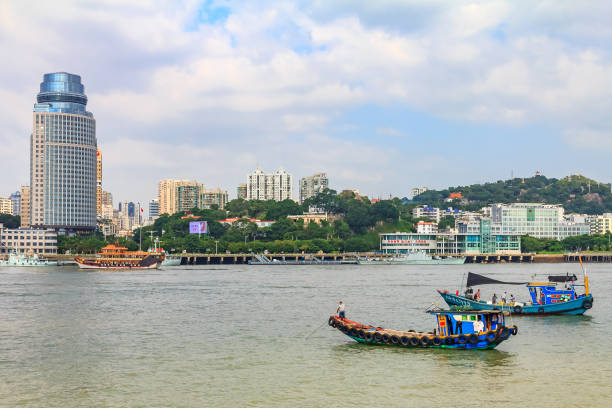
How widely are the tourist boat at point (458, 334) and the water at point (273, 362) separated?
2.17ft

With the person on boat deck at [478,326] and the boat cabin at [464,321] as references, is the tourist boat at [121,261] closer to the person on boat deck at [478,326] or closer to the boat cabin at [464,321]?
the boat cabin at [464,321]

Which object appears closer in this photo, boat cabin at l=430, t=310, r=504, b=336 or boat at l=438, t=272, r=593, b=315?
boat cabin at l=430, t=310, r=504, b=336

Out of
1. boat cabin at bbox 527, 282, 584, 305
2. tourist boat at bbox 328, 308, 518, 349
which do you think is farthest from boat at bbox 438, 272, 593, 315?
tourist boat at bbox 328, 308, 518, 349

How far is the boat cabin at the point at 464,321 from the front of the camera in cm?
4338

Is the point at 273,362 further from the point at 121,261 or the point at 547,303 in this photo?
the point at 121,261

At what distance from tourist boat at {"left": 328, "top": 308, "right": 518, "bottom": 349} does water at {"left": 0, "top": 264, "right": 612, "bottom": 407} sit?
663 mm

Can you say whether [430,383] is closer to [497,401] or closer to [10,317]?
[497,401]

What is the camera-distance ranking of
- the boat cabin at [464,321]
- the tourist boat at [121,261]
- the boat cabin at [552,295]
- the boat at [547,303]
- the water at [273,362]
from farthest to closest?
the tourist boat at [121,261], the boat cabin at [552,295], the boat at [547,303], the boat cabin at [464,321], the water at [273,362]

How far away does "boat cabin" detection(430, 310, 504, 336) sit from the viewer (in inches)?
1708

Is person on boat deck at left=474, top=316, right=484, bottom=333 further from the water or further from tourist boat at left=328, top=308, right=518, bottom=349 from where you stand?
the water

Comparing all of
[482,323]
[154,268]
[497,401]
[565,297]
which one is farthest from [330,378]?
[154,268]

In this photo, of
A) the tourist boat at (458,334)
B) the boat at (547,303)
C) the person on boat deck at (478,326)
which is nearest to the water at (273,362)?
the tourist boat at (458,334)

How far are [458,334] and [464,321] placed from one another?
0.88 m

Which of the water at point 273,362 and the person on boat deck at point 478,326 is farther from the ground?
the person on boat deck at point 478,326
